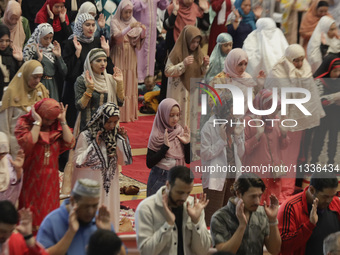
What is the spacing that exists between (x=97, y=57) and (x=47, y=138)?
1729 millimetres

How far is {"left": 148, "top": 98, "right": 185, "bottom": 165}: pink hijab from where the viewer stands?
8594 mm

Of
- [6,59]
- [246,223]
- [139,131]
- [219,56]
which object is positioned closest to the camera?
[246,223]

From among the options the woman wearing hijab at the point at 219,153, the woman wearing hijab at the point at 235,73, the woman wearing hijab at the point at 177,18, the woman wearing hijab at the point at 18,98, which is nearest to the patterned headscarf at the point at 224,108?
the woman wearing hijab at the point at 219,153

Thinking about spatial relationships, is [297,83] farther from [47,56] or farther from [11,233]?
[11,233]

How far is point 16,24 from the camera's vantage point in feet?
40.4

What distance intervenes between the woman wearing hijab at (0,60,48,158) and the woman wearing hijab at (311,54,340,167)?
3400 millimetres

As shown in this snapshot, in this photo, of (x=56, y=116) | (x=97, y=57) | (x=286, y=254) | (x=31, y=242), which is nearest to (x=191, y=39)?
(x=97, y=57)

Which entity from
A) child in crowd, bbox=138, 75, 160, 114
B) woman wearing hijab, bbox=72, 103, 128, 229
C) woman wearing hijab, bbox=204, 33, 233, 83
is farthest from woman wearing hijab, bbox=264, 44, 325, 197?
child in crowd, bbox=138, 75, 160, 114

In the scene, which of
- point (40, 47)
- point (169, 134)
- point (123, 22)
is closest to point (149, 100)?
point (123, 22)

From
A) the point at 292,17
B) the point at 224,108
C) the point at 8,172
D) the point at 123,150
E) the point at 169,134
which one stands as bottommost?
the point at 8,172

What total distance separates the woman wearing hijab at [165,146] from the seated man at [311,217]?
175cm

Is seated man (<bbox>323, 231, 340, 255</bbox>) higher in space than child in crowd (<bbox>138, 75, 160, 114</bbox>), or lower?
lower

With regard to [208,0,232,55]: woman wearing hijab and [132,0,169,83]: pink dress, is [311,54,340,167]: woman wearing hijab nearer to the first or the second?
[132,0,169,83]: pink dress

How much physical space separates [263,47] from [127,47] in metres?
1.90
